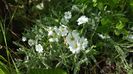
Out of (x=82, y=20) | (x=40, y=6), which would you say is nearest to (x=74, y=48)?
(x=82, y=20)

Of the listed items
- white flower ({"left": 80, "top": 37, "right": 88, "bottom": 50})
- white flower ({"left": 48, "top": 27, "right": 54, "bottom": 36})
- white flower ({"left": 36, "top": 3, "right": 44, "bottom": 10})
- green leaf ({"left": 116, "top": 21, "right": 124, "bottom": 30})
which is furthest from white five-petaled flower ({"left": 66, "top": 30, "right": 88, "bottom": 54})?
white flower ({"left": 36, "top": 3, "right": 44, "bottom": 10})

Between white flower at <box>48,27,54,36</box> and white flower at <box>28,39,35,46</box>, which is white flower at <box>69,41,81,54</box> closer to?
white flower at <box>48,27,54,36</box>

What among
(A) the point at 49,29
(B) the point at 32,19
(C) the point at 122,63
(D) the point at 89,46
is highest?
(B) the point at 32,19

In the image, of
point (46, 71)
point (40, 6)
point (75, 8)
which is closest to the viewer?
point (46, 71)

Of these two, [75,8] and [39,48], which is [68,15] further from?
[39,48]

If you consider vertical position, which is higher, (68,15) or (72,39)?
(68,15)

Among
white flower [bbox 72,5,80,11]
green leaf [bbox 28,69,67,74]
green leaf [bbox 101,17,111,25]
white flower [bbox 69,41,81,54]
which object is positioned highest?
white flower [bbox 72,5,80,11]

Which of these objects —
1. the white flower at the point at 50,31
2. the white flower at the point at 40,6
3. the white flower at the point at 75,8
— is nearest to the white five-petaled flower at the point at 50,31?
the white flower at the point at 50,31

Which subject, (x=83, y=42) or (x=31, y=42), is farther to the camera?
(x=31, y=42)

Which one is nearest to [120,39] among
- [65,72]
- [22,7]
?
[65,72]

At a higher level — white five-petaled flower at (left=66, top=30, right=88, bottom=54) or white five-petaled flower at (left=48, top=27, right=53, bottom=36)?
white five-petaled flower at (left=48, top=27, right=53, bottom=36)

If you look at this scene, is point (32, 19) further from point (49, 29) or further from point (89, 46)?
point (89, 46)
